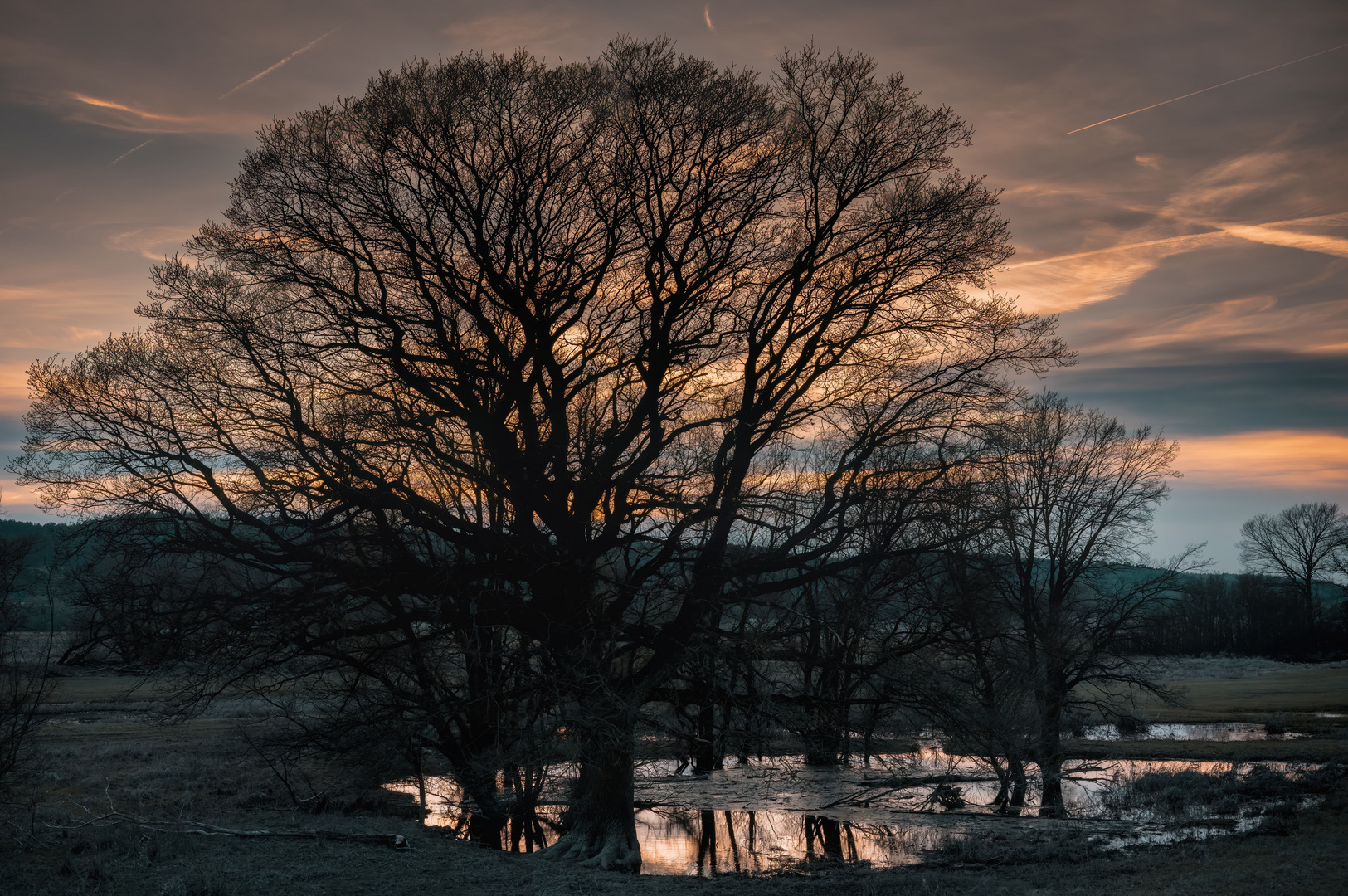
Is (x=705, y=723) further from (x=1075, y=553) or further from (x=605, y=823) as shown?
(x=1075, y=553)

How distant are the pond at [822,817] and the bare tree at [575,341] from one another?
4276mm

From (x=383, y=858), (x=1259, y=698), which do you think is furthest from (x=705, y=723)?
(x=1259, y=698)

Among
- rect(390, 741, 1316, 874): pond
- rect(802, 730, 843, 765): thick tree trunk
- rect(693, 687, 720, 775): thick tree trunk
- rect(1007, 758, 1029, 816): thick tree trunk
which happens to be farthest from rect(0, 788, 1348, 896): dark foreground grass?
rect(1007, 758, 1029, 816): thick tree trunk

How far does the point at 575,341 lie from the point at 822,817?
15.7m

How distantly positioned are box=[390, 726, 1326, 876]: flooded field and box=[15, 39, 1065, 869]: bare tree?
431 centimetres

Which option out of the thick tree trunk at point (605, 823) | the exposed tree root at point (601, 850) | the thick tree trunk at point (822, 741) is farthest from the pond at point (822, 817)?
the exposed tree root at point (601, 850)

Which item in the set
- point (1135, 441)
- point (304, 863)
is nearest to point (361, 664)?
point (304, 863)

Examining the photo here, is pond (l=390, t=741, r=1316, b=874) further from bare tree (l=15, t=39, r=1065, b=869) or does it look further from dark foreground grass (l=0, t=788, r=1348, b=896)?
bare tree (l=15, t=39, r=1065, b=869)

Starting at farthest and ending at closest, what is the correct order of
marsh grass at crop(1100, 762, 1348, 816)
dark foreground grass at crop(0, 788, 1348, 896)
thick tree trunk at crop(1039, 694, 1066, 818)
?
1. thick tree trunk at crop(1039, 694, 1066, 818)
2. marsh grass at crop(1100, 762, 1348, 816)
3. dark foreground grass at crop(0, 788, 1348, 896)

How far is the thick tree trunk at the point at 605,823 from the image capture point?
44.9ft

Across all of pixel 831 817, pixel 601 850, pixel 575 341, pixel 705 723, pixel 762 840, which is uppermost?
pixel 575 341

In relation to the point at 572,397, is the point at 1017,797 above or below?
below

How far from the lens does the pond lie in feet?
57.4

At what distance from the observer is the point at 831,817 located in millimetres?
23172
